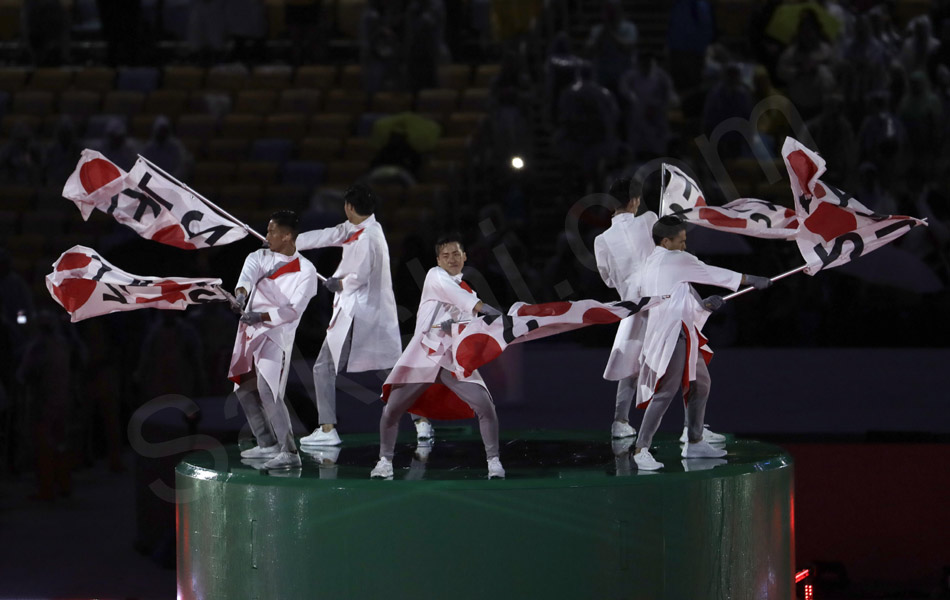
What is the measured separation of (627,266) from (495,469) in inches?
66.1

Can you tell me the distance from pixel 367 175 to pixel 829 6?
14.6 ft

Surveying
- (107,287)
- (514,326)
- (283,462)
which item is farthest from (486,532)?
(107,287)

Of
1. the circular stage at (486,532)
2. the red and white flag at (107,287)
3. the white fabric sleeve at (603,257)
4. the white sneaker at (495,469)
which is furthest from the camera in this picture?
the white fabric sleeve at (603,257)

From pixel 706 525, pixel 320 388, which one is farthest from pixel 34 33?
pixel 706 525

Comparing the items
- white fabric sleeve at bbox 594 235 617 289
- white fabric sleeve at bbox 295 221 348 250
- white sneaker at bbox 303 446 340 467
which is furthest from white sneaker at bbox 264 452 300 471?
white fabric sleeve at bbox 594 235 617 289

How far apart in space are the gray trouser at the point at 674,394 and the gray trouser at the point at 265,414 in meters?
1.59

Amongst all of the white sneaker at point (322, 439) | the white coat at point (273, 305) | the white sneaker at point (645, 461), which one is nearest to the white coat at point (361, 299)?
the white sneaker at point (322, 439)

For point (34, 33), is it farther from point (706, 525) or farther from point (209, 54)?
point (706, 525)

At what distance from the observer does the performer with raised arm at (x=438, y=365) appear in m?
6.11

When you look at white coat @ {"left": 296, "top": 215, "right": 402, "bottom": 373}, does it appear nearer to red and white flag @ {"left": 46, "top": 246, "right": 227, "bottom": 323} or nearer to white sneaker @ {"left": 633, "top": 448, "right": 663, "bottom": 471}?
red and white flag @ {"left": 46, "top": 246, "right": 227, "bottom": 323}

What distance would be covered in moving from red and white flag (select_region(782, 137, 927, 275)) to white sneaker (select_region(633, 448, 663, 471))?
121 centimetres

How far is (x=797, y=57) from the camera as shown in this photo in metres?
12.3

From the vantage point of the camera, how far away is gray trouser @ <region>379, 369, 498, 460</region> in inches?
240

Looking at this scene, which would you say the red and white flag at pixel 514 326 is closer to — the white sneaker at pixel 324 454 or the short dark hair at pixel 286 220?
the white sneaker at pixel 324 454
